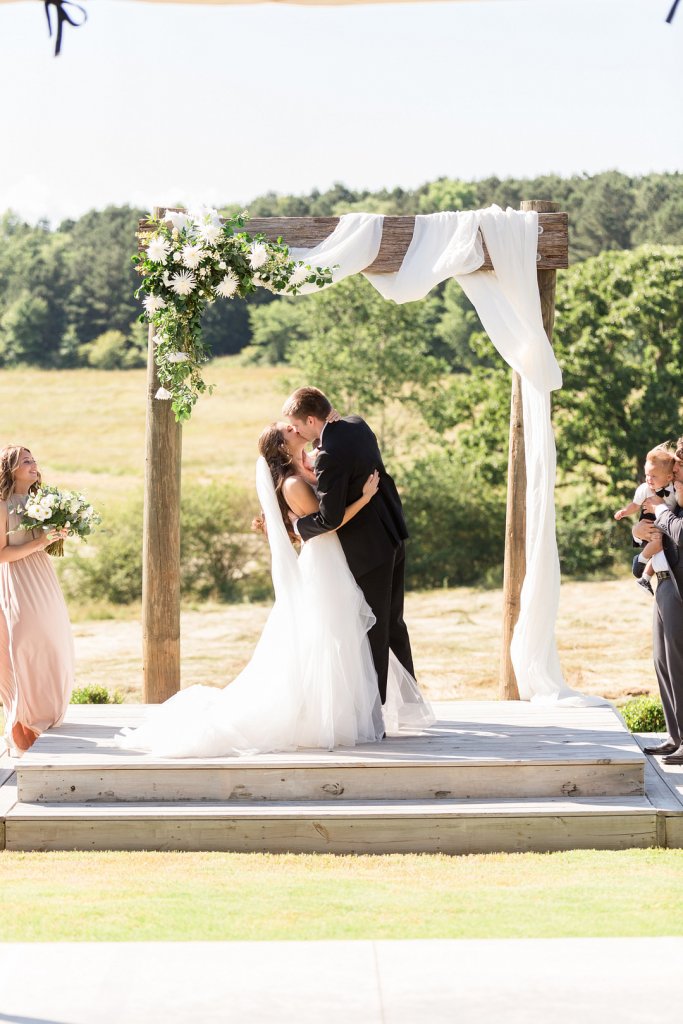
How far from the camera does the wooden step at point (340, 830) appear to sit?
5.26m

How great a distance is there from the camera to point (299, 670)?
5.78m

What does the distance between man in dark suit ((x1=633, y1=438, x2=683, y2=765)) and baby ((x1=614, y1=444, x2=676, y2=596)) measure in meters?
0.03

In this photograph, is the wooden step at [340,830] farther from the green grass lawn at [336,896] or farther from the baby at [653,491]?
the baby at [653,491]

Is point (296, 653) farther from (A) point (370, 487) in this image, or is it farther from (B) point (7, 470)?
(B) point (7, 470)

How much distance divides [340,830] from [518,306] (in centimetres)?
304

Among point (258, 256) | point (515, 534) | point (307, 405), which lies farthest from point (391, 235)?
point (515, 534)

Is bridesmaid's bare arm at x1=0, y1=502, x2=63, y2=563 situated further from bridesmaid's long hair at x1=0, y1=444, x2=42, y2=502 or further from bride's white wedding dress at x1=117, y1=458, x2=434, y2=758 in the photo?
bride's white wedding dress at x1=117, y1=458, x2=434, y2=758

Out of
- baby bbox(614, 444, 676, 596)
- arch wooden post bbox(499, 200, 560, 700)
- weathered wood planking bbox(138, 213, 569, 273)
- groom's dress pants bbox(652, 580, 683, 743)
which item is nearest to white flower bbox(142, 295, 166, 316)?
weathered wood planking bbox(138, 213, 569, 273)

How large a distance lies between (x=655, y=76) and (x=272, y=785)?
25.4m

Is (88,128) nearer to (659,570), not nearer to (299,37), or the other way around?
(299,37)

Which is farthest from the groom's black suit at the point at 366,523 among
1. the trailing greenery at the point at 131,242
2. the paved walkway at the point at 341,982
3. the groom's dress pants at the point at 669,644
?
the trailing greenery at the point at 131,242

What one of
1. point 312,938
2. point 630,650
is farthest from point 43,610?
point 630,650

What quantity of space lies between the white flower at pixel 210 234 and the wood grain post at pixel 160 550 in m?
1.04

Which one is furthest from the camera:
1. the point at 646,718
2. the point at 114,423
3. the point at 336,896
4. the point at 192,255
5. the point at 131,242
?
the point at 131,242
